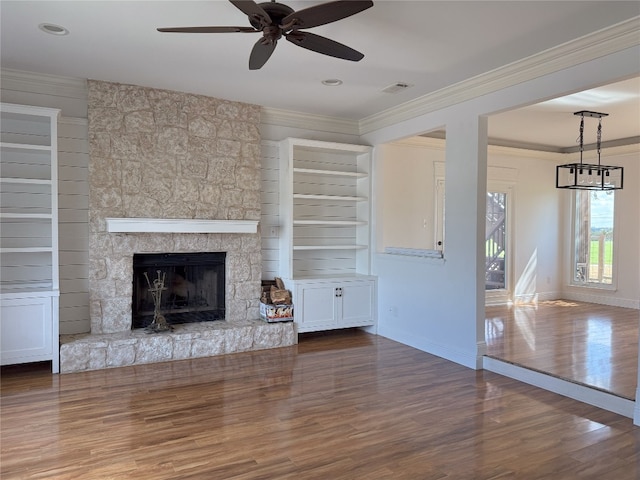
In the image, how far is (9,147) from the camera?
4234mm

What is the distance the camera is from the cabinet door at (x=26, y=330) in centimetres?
414

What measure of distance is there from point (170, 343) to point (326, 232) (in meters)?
2.50

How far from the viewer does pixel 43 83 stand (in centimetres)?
464

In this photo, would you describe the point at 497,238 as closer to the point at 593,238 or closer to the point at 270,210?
the point at 593,238

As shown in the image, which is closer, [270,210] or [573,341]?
[573,341]

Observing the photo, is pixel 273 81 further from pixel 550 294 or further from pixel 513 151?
pixel 550 294

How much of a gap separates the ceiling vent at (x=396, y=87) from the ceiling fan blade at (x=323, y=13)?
220 centimetres

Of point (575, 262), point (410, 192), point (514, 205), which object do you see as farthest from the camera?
point (575, 262)

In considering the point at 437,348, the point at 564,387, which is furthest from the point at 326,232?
the point at 564,387

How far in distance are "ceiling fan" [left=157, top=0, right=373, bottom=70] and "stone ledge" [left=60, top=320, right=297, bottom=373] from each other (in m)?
2.95

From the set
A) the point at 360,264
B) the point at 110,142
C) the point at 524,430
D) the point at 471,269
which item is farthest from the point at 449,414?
the point at 110,142

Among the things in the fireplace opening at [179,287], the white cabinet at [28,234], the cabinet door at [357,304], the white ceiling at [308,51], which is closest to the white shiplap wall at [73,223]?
the white cabinet at [28,234]

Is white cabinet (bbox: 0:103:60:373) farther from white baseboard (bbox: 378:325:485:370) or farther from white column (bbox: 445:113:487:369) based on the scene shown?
white column (bbox: 445:113:487:369)

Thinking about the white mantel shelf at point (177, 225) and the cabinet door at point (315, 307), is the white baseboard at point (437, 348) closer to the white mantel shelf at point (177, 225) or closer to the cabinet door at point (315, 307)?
the cabinet door at point (315, 307)
